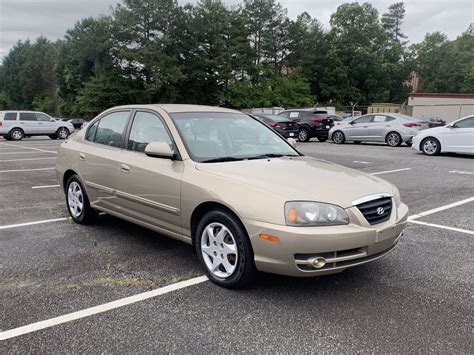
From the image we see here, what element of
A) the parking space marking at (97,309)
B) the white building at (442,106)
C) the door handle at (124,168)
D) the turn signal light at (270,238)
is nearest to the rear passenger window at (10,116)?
the door handle at (124,168)

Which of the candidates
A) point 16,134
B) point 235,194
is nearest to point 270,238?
point 235,194

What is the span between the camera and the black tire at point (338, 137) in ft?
63.6

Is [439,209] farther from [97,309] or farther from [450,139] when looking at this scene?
[450,139]

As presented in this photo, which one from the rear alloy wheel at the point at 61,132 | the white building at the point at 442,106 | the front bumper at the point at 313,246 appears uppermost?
the white building at the point at 442,106

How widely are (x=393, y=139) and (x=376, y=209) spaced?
50.5 ft

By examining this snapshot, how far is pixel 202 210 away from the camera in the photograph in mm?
3723

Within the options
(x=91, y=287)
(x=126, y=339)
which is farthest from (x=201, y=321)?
(x=91, y=287)

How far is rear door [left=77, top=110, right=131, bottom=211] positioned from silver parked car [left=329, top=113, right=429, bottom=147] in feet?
48.8

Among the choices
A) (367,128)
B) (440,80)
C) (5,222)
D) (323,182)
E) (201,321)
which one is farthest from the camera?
(440,80)

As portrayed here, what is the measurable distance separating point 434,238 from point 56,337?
4.21m

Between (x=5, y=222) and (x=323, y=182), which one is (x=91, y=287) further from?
(x=5, y=222)

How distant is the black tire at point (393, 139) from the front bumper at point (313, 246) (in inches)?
607

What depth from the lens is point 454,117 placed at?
3434cm

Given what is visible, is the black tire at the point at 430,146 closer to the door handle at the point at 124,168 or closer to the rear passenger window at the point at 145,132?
the rear passenger window at the point at 145,132
